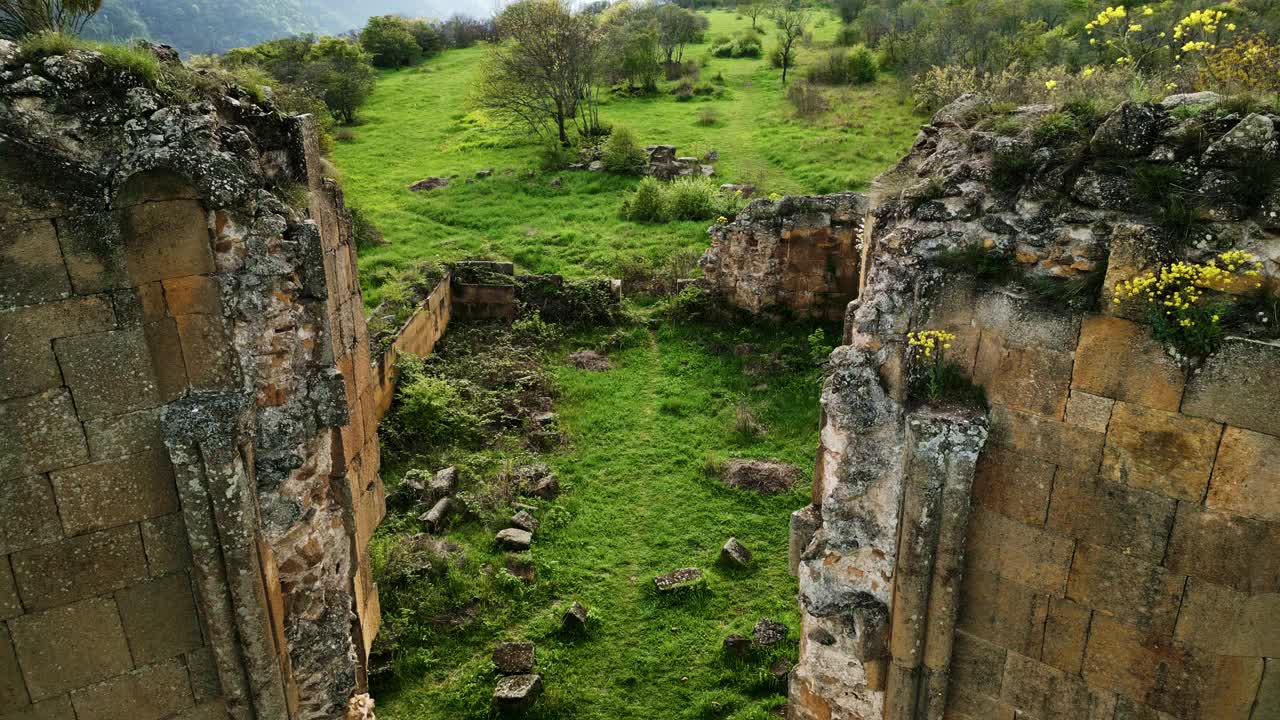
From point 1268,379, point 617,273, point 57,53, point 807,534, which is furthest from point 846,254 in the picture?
point 57,53

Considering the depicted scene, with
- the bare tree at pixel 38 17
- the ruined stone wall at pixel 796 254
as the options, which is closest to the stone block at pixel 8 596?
the bare tree at pixel 38 17

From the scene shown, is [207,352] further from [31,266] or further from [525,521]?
[525,521]

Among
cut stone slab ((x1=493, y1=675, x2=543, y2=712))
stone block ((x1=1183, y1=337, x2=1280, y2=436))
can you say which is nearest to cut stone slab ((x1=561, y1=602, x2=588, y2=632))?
cut stone slab ((x1=493, y1=675, x2=543, y2=712))

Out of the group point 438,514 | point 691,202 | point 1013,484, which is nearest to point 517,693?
point 438,514

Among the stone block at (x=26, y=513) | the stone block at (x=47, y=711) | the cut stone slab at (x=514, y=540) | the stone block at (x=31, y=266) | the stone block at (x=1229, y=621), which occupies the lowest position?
the cut stone slab at (x=514, y=540)

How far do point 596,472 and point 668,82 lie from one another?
2755cm

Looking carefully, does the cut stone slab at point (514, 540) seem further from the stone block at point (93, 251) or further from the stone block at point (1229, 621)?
the stone block at point (1229, 621)

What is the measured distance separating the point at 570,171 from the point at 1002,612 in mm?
23264

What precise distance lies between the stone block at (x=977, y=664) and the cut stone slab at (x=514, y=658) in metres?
4.32

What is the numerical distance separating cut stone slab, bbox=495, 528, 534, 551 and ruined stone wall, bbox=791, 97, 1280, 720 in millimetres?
4867

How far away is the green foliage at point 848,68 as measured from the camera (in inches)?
1261

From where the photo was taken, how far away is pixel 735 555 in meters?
9.48

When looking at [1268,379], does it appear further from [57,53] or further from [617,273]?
[617,273]

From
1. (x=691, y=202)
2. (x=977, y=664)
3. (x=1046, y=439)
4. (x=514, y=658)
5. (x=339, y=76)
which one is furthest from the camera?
(x=339, y=76)
